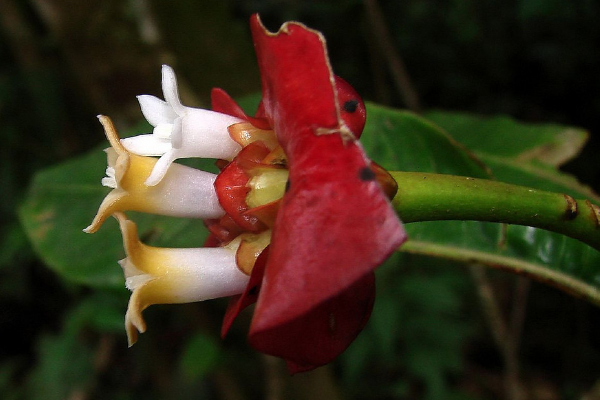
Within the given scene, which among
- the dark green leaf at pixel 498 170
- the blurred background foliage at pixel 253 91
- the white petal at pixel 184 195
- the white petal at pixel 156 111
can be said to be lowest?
the blurred background foliage at pixel 253 91

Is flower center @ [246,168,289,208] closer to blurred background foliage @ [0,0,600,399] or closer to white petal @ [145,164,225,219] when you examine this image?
white petal @ [145,164,225,219]

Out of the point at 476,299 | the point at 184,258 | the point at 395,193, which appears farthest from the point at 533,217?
the point at 476,299

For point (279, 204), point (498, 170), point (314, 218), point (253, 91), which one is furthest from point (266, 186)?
point (253, 91)

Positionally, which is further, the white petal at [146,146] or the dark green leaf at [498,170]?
the dark green leaf at [498,170]

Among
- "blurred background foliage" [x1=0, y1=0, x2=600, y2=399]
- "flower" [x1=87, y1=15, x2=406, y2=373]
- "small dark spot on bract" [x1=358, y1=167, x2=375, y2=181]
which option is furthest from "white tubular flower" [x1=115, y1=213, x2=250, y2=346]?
"blurred background foliage" [x1=0, y1=0, x2=600, y2=399]

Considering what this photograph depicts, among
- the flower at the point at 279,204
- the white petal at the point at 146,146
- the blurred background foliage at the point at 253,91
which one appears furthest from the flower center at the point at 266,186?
the blurred background foliage at the point at 253,91

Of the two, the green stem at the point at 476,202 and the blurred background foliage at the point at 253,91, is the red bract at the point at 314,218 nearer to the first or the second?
the green stem at the point at 476,202

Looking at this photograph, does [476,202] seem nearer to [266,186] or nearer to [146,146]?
[266,186]
